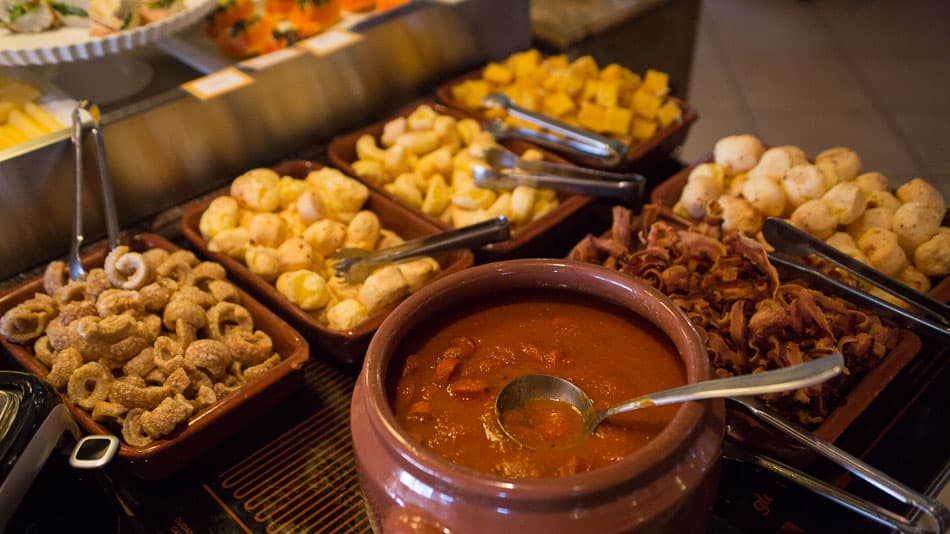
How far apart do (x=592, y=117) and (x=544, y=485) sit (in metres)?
1.24

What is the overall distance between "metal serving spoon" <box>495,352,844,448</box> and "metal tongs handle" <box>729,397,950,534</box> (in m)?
0.17

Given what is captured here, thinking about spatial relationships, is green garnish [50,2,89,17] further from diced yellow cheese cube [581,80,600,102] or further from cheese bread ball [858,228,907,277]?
cheese bread ball [858,228,907,277]

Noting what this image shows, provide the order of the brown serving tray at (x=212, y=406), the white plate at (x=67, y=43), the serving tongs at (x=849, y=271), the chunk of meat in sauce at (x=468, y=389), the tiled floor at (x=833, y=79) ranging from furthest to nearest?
the tiled floor at (x=833, y=79) → the white plate at (x=67, y=43) → the serving tongs at (x=849, y=271) → the brown serving tray at (x=212, y=406) → the chunk of meat in sauce at (x=468, y=389)

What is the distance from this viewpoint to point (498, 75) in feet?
6.31

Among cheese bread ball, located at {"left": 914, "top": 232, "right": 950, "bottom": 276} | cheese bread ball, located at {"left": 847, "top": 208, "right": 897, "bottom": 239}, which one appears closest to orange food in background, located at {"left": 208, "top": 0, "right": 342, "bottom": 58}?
cheese bread ball, located at {"left": 847, "top": 208, "right": 897, "bottom": 239}

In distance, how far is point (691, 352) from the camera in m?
0.83

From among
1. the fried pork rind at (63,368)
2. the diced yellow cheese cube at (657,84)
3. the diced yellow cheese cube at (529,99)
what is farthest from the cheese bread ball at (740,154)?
the fried pork rind at (63,368)

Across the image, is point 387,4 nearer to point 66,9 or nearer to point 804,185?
point 66,9

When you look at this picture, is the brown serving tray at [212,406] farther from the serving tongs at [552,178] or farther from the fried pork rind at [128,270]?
the serving tongs at [552,178]

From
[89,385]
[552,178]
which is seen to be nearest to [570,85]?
[552,178]

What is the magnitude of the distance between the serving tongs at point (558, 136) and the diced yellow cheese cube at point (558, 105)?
88 mm

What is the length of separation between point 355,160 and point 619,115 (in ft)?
2.16

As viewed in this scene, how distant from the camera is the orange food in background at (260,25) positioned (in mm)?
1828

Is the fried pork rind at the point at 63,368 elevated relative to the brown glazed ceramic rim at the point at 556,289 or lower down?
lower down
